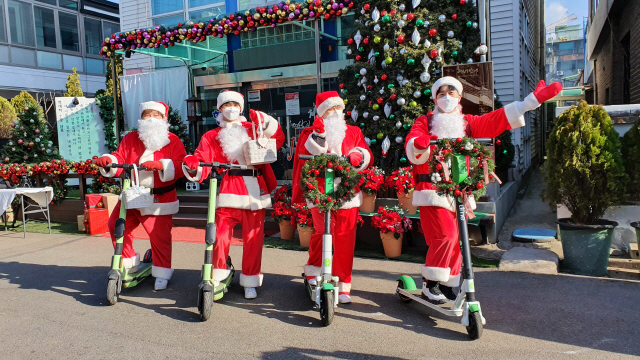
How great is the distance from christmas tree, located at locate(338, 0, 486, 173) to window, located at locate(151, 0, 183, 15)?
7274 millimetres

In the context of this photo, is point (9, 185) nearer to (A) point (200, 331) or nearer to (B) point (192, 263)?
(B) point (192, 263)

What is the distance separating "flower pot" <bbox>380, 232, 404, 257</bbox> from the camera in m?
6.34

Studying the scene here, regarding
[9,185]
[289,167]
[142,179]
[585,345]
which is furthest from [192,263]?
[9,185]

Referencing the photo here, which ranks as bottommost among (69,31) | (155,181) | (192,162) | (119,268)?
(119,268)

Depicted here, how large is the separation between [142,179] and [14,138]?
30.5 ft

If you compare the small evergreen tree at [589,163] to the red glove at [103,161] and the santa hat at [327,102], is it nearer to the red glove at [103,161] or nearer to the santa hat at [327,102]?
the santa hat at [327,102]

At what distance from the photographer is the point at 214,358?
3535mm

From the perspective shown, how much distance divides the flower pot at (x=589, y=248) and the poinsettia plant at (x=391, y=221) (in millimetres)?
1921

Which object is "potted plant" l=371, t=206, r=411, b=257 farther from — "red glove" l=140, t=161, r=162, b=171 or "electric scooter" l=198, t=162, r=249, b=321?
"red glove" l=140, t=161, r=162, b=171

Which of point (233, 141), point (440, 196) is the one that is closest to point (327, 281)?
point (440, 196)

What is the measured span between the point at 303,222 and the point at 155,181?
A: 2.34 meters

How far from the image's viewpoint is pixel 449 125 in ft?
13.7

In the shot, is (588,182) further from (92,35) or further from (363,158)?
(92,35)

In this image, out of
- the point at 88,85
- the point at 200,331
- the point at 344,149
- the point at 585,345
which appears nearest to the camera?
the point at 585,345
